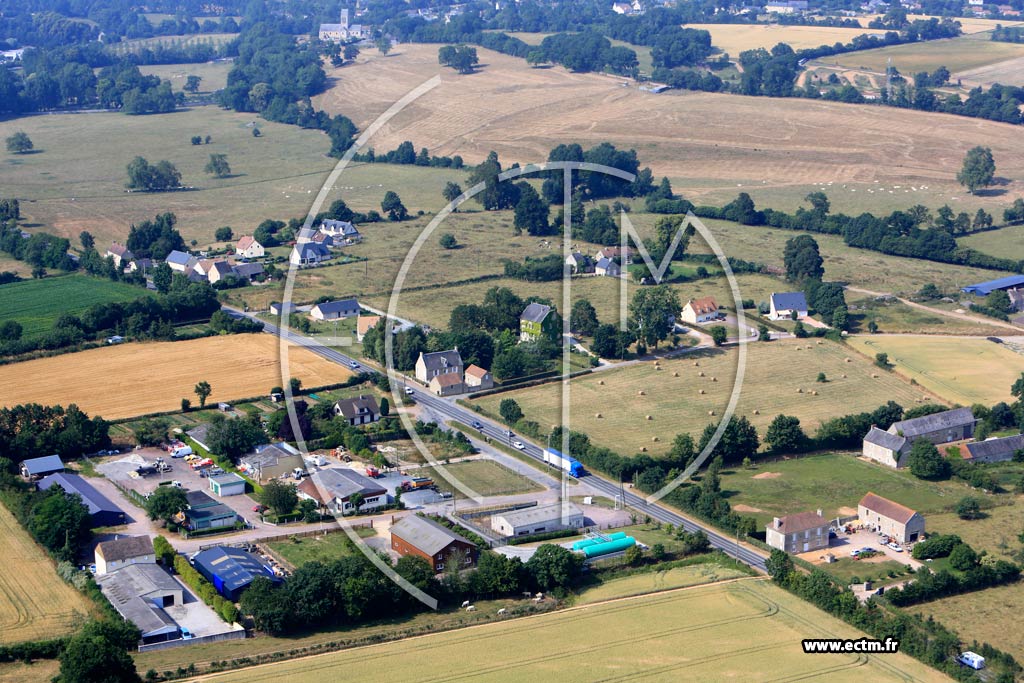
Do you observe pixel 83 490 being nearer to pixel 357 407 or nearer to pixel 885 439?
pixel 357 407

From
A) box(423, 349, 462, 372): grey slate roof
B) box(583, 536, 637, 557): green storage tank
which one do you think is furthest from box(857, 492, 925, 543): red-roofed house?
box(423, 349, 462, 372): grey slate roof

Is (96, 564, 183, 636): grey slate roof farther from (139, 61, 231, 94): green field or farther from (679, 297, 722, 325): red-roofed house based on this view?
(139, 61, 231, 94): green field

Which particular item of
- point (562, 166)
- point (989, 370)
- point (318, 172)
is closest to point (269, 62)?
point (318, 172)

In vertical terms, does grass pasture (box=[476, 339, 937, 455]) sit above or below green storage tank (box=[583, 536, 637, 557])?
below

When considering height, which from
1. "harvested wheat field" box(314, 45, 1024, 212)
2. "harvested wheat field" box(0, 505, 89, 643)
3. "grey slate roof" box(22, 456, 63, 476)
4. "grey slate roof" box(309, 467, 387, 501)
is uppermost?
"harvested wheat field" box(314, 45, 1024, 212)

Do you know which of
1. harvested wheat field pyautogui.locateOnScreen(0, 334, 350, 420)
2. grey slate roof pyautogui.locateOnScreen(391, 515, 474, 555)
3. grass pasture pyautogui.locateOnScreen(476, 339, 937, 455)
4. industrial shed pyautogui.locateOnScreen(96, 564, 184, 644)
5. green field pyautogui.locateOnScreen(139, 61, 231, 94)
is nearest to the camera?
industrial shed pyautogui.locateOnScreen(96, 564, 184, 644)

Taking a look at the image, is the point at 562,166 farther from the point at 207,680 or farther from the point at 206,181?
the point at 207,680

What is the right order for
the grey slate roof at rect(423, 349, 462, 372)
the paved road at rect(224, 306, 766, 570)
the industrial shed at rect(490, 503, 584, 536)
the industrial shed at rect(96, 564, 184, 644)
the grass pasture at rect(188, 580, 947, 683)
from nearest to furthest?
the grass pasture at rect(188, 580, 947, 683), the industrial shed at rect(96, 564, 184, 644), the paved road at rect(224, 306, 766, 570), the industrial shed at rect(490, 503, 584, 536), the grey slate roof at rect(423, 349, 462, 372)
